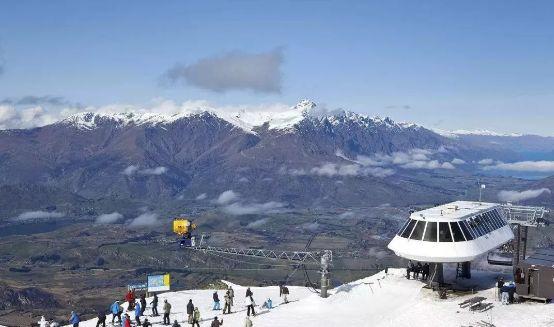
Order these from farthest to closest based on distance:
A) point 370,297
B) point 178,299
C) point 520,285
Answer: point 178,299 → point 370,297 → point 520,285

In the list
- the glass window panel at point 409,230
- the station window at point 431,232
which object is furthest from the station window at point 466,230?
the glass window panel at point 409,230

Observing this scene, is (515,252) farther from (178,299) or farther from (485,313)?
(178,299)

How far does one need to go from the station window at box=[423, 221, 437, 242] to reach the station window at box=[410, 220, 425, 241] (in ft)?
1.65

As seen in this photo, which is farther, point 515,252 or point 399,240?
point 515,252

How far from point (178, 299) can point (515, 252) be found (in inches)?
1471

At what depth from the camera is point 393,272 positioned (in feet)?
208

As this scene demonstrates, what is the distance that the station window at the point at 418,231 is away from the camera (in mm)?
49875

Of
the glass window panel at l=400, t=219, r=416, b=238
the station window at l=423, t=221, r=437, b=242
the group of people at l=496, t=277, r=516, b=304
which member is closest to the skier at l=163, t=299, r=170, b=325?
the glass window panel at l=400, t=219, r=416, b=238

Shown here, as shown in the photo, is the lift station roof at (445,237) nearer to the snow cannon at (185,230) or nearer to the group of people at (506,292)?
the group of people at (506,292)

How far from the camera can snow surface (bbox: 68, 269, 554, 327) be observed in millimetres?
41769

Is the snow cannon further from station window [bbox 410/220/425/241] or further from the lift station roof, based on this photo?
station window [bbox 410/220/425/241]

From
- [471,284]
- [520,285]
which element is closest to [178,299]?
[471,284]

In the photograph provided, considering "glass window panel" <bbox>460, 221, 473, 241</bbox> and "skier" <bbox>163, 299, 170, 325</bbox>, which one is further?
"glass window panel" <bbox>460, 221, 473, 241</bbox>

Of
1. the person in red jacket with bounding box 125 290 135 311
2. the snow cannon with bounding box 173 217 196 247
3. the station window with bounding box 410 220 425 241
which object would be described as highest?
the station window with bounding box 410 220 425 241
